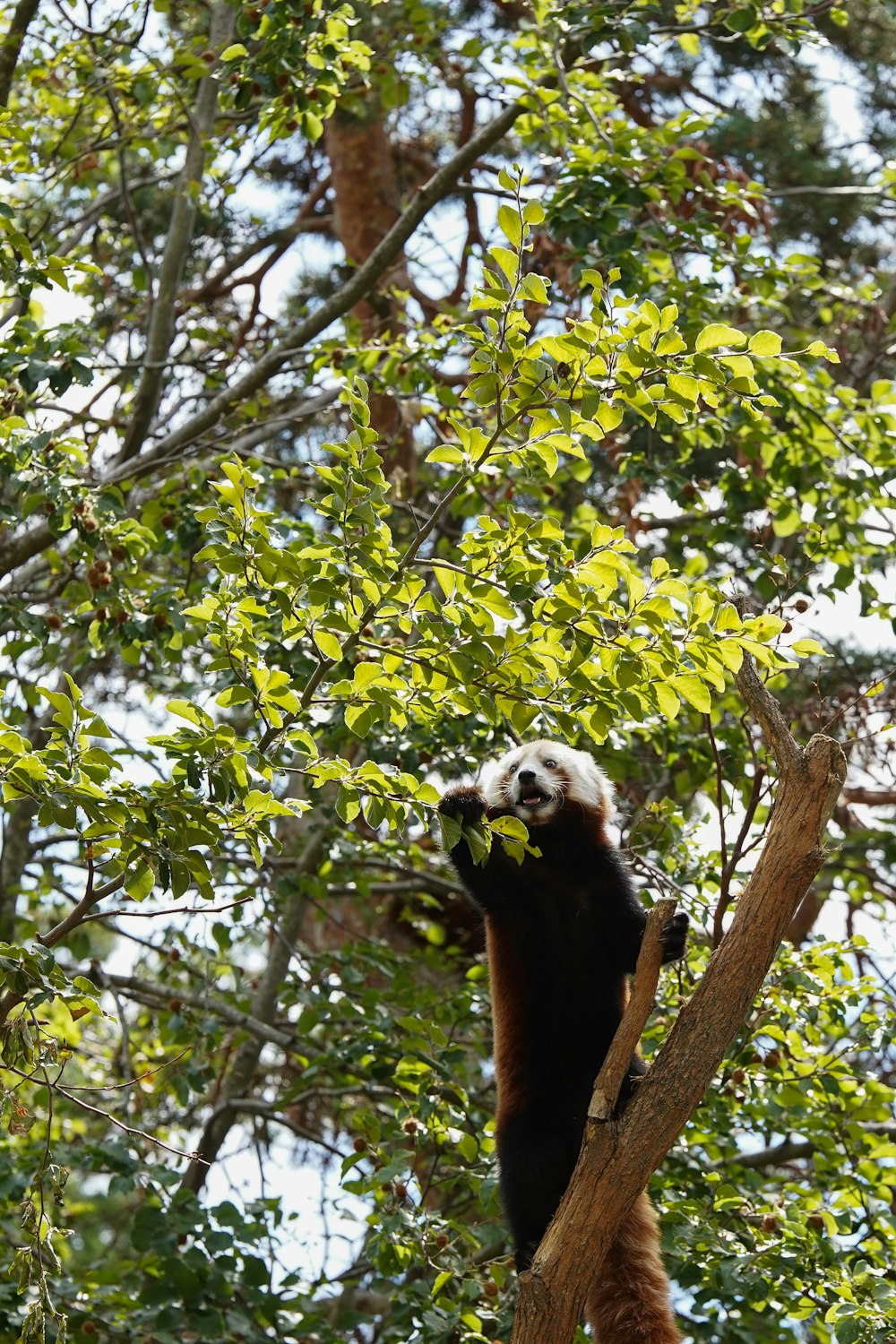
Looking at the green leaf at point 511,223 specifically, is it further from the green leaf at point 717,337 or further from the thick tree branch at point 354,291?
the thick tree branch at point 354,291

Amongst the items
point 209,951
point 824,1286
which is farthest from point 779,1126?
point 209,951

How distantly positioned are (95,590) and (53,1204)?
231 centimetres

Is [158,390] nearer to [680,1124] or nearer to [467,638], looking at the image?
[467,638]

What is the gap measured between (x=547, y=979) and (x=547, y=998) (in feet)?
0.20

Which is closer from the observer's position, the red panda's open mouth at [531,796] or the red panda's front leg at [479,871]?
the red panda's front leg at [479,871]

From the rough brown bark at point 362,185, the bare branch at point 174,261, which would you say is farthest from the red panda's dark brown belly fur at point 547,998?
the rough brown bark at point 362,185

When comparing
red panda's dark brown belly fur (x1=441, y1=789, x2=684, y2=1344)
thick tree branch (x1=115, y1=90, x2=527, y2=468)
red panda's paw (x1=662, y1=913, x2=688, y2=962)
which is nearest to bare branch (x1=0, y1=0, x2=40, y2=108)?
thick tree branch (x1=115, y1=90, x2=527, y2=468)

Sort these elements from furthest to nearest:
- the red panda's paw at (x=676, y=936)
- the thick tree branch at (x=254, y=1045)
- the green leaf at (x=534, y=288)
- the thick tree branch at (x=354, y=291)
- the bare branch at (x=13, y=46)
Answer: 1. the thick tree branch at (x=254, y=1045)
2. the thick tree branch at (x=354, y=291)
3. the bare branch at (x=13, y=46)
4. the red panda's paw at (x=676, y=936)
5. the green leaf at (x=534, y=288)

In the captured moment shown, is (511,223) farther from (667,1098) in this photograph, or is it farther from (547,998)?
(547,998)

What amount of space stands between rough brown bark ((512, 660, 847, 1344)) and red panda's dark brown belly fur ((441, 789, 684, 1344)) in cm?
94

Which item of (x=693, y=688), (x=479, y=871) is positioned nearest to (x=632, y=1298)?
(x=479, y=871)

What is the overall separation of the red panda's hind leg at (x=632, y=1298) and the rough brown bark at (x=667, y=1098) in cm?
50

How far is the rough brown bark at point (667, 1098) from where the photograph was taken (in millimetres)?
3203

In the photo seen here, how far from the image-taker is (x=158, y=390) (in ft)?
21.3
